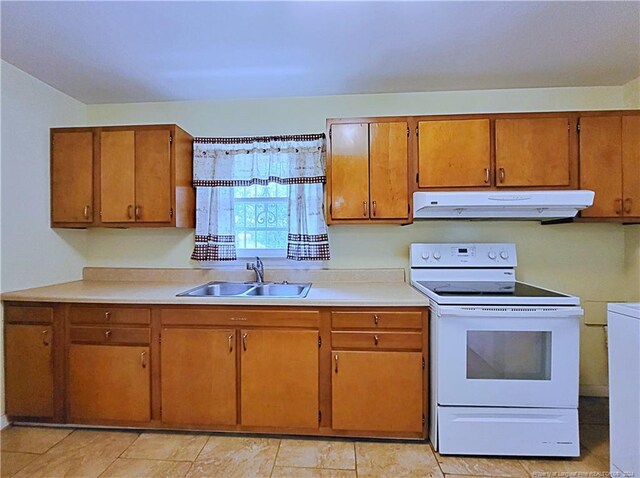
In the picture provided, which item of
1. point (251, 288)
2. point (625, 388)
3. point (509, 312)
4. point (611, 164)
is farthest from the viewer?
point (251, 288)

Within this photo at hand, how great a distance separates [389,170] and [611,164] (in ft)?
4.60

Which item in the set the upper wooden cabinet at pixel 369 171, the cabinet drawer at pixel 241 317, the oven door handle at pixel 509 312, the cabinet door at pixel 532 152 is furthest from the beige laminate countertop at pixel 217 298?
the cabinet door at pixel 532 152

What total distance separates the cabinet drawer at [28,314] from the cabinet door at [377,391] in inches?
70.1

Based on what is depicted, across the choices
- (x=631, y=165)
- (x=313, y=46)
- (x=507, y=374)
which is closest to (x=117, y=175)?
(x=313, y=46)

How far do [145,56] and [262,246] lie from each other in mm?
1450

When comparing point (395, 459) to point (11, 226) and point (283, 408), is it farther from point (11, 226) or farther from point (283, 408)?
point (11, 226)

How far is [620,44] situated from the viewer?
6.56 feet

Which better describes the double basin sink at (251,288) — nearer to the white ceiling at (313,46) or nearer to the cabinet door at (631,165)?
the white ceiling at (313,46)

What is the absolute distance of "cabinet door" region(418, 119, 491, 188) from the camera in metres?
2.29

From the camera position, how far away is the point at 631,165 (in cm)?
223

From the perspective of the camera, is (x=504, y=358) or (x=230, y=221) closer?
(x=504, y=358)

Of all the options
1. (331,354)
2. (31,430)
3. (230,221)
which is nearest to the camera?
(331,354)

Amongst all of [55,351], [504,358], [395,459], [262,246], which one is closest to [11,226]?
[55,351]

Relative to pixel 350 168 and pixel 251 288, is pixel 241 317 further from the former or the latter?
pixel 350 168
